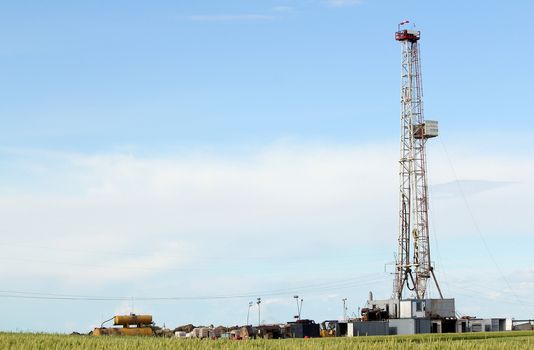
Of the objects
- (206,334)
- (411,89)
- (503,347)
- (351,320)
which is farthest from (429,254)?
(503,347)

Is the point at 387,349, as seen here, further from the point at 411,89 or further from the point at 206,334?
the point at 411,89

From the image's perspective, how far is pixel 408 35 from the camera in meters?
123

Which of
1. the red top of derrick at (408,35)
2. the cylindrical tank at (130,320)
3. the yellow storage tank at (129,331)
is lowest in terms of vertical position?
the yellow storage tank at (129,331)

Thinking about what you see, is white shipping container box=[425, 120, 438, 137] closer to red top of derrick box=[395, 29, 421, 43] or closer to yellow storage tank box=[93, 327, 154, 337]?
red top of derrick box=[395, 29, 421, 43]

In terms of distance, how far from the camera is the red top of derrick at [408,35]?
403 ft

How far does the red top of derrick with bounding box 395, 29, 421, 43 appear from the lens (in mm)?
122812

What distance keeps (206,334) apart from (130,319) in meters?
19.5

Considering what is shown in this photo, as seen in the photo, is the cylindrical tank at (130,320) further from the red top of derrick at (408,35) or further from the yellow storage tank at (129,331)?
the red top of derrick at (408,35)

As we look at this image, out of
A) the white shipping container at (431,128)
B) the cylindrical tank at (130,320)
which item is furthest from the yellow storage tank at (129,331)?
the white shipping container at (431,128)

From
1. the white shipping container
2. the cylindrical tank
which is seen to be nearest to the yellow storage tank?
the cylindrical tank

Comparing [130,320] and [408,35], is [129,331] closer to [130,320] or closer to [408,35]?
[130,320]

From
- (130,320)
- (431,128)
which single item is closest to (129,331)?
(130,320)

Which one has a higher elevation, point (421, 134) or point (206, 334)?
point (421, 134)

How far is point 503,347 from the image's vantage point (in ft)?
113
